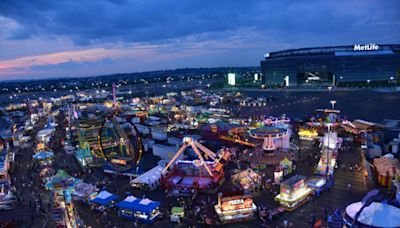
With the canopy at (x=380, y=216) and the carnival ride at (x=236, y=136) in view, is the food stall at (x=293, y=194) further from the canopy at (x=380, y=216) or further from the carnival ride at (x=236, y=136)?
the carnival ride at (x=236, y=136)

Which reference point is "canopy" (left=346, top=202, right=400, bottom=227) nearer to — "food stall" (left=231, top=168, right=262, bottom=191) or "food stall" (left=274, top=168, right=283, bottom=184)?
"food stall" (left=231, top=168, right=262, bottom=191)

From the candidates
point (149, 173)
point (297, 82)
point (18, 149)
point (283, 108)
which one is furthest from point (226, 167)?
point (297, 82)

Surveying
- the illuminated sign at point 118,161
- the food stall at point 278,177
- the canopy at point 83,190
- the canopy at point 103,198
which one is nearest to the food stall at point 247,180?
the food stall at point 278,177

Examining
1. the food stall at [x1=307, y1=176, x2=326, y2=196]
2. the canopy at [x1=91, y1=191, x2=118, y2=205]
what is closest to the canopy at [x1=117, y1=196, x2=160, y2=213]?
the canopy at [x1=91, y1=191, x2=118, y2=205]

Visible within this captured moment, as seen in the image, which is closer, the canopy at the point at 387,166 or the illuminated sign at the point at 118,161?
Answer: the canopy at the point at 387,166

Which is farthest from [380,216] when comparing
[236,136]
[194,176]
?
[236,136]

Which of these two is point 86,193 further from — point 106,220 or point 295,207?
point 295,207
